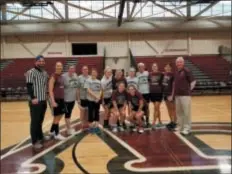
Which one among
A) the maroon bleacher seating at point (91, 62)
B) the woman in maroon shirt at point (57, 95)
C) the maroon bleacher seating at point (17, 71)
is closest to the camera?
the woman in maroon shirt at point (57, 95)

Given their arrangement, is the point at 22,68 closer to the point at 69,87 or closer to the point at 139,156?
the point at 69,87

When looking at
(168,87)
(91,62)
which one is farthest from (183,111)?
(91,62)

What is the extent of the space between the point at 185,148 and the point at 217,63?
1477 centimetres

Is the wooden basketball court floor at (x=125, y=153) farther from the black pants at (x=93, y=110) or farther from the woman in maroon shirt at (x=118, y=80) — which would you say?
the woman in maroon shirt at (x=118, y=80)

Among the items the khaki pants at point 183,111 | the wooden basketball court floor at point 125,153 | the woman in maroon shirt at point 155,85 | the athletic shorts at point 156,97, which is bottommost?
the wooden basketball court floor at point 125,153

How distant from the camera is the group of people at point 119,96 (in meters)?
5.35

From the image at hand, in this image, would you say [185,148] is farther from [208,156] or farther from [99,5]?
[99,5]

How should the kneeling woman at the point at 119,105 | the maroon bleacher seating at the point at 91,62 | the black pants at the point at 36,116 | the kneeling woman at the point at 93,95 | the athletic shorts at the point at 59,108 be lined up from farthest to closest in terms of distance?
the maroon bleacher seating at the point at 91,62
the kneeling woman at the point at 119,105
the kneeling woman at the point at 93,95
the athletic shorts at the point at 59,108
the black pants at the point at 36,116

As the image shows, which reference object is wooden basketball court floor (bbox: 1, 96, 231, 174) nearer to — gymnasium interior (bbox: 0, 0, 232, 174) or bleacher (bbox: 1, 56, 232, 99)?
gymnasium interior (bbox: 0, 0, 232, 174)

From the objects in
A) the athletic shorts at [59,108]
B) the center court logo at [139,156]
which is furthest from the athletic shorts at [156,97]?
the athletic shorts at [59,108]

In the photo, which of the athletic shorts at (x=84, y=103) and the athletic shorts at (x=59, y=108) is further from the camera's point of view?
the athletic shorts at (x=84, y=103)

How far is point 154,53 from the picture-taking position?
63.5 feet

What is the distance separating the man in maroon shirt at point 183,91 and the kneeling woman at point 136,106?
0.73 metres

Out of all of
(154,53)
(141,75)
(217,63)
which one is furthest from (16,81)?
(217,63)
